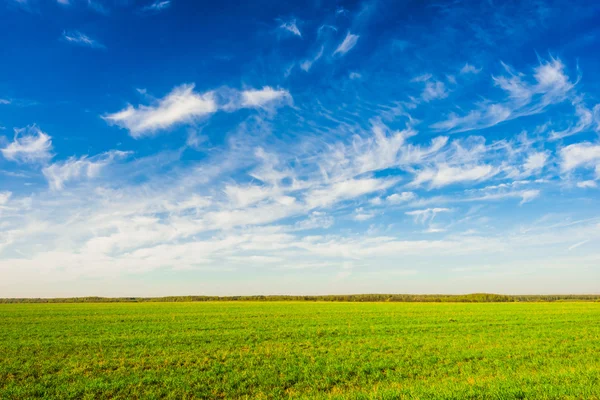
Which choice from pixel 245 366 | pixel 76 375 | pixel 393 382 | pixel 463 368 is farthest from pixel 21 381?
pixel 463 368

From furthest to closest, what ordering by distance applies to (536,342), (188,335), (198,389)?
(188,335)
(536,342)
(198,389)

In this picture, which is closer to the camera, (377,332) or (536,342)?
(536,342)

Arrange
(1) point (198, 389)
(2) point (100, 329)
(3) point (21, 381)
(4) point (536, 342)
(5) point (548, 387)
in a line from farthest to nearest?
(2) point (100, 329) → (4) point (536, 342) → (3) point (21, 381) → (1) point (198, 389) → (5) point (548, 387)

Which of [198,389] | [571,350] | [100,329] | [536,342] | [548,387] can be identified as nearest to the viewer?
[548,387]

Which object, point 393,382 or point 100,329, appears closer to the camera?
point 393,382

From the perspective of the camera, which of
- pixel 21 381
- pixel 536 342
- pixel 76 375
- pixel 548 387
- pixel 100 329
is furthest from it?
pixel 100 329

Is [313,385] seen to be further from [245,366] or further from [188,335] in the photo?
[188,335]

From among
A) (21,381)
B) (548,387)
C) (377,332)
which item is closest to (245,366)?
(21,381)

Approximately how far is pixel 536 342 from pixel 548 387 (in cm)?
1406

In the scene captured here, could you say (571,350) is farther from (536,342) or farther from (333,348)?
(333,348)

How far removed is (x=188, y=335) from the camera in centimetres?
2767

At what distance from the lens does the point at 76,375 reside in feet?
48.5

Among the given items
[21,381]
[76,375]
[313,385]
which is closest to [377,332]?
[313,385]

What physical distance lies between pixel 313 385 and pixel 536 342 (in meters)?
18.1
